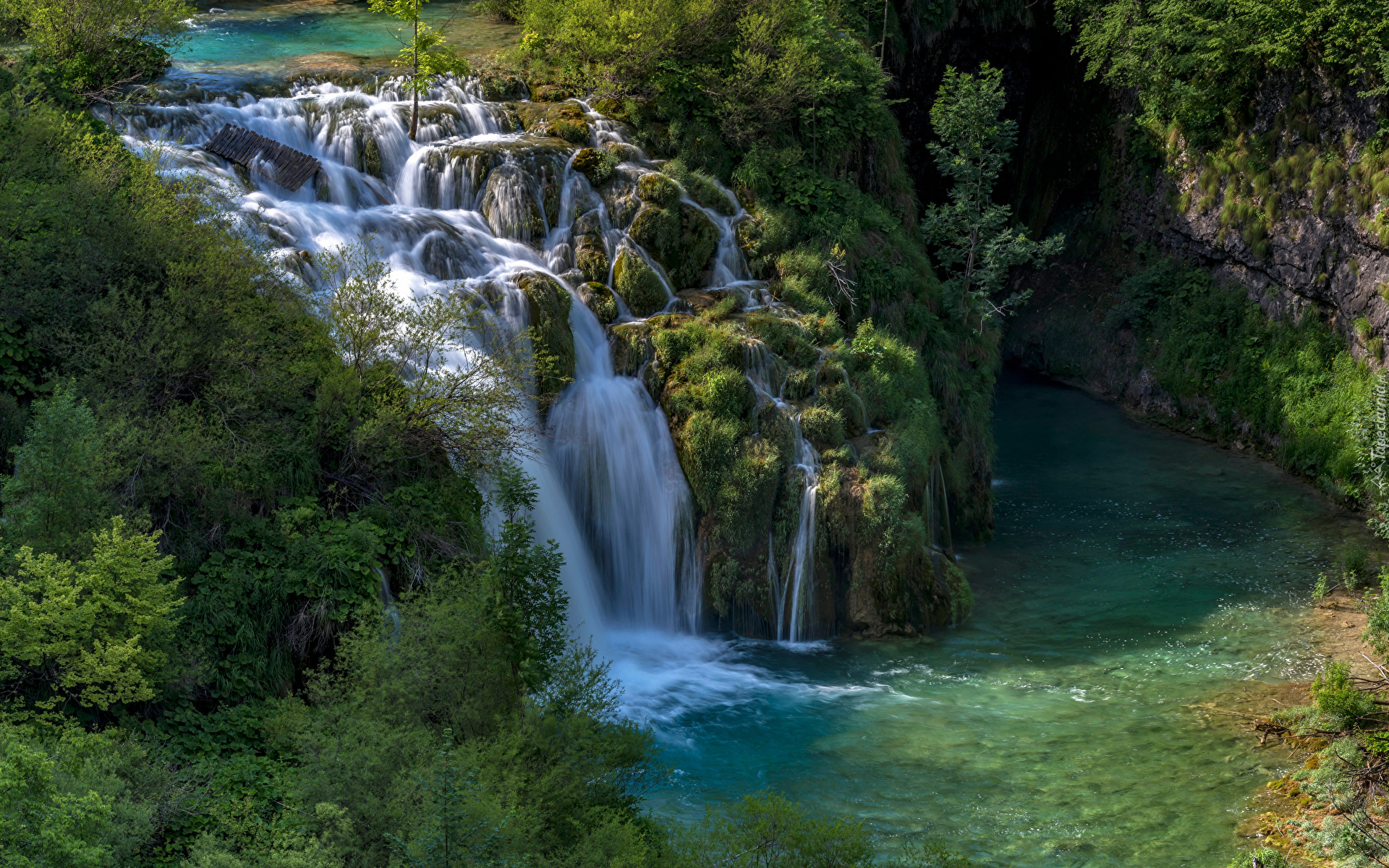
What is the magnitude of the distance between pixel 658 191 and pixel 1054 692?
525 inches

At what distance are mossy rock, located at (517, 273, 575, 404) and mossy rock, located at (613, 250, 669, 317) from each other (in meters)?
1.68

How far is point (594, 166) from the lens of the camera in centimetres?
2589

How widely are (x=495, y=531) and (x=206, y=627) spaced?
609 cm

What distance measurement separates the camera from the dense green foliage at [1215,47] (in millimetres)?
29234

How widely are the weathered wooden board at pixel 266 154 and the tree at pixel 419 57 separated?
290 cm

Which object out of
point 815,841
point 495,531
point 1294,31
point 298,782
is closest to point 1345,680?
point 815,841

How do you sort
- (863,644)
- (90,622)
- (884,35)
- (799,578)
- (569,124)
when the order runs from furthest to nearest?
(884,35) → (569,124) → (799,578) → (863,644) → (90,622)

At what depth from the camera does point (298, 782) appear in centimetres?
1202

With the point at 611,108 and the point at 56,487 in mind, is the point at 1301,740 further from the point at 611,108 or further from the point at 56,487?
the point at 611,108

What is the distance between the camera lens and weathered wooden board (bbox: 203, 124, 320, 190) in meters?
24.0

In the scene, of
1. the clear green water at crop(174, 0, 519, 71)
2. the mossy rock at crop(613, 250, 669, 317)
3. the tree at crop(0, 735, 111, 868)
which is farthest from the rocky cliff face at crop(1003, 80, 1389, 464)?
the tree at crop(0, 735, 111, 868)

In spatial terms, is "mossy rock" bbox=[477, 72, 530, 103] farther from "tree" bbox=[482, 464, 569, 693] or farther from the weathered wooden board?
"tree" bbox=[482, 464, 569, 693]

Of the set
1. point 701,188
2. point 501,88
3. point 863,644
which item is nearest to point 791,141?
point 701,188

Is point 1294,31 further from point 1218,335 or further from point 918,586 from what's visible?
point 918,586
